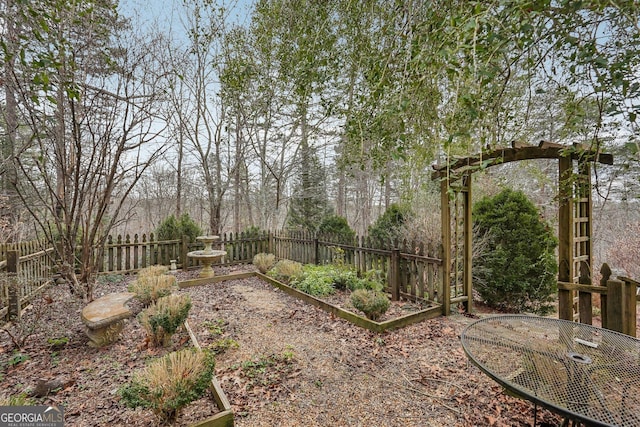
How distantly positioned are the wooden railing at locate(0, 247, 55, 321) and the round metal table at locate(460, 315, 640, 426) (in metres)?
4.54

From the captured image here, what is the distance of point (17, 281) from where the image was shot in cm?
312

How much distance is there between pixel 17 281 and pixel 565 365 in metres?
4.96

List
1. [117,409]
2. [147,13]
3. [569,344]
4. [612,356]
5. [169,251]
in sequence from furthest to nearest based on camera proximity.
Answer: [169,251] < [147,13] < [117,409] < [569,344] < [612,356]

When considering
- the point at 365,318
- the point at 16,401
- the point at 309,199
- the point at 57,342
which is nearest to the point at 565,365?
the point at 365,318

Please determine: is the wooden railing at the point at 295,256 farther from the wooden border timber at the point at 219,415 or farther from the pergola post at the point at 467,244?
the wooden border timber at the point at 219,415

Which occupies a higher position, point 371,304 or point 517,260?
point 517,260

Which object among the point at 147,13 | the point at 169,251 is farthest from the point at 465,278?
the point at 147,13

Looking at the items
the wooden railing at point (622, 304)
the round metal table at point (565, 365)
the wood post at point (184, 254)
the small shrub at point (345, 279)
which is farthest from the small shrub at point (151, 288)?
the wooden railing at point (622, 304)

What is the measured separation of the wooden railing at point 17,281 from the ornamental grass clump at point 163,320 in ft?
5.04

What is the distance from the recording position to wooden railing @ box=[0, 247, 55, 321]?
3.25 metres

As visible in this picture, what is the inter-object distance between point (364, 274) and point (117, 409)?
157 inches

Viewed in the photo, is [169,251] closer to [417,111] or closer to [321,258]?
[321,258]

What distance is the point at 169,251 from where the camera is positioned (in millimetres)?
7027

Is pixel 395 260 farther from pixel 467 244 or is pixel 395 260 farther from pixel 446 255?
pixel 467 244
